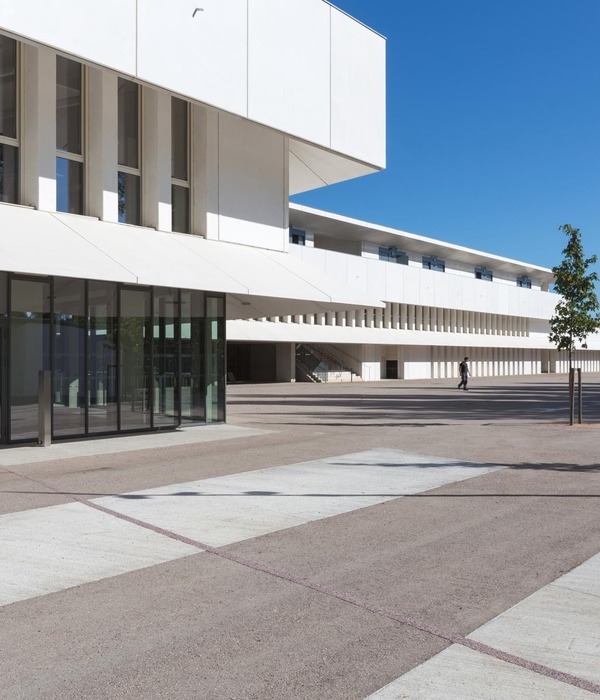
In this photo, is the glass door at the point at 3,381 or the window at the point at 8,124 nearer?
the glass door at the point at 3,381

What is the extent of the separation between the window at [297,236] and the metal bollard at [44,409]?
36.4m

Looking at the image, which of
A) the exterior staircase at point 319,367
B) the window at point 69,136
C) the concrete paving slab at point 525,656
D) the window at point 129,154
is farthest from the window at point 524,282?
the concrete paving slab at point 525,656

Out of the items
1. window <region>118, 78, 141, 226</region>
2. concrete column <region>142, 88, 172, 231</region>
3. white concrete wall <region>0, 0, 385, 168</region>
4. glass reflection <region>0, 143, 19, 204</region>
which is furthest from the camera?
concrete column <region>142, 88, 172, 231</region>

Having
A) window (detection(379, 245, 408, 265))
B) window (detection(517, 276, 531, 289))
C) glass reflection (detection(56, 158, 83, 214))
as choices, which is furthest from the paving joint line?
window (detection(517, 276, 531, 289))

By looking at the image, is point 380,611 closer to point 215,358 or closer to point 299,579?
point 299,579

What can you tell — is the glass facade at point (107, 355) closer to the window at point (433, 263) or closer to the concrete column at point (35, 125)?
the concrete column at point (35, 125)

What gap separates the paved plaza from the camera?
382 centimetres

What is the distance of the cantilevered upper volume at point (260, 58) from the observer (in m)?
12.8

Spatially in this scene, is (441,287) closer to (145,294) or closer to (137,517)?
Result: (145,294)

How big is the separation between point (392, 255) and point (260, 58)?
42.2 meters

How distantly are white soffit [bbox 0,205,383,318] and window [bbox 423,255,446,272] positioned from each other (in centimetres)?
4387

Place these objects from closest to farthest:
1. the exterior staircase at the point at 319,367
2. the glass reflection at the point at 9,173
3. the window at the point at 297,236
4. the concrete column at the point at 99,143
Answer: the glass reflection at the point at 9,173 → the concrete column at the point at 99,143 → the window at the point at 297,236 → the exterior staircase at the point at 319,367

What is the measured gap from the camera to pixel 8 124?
1357cm

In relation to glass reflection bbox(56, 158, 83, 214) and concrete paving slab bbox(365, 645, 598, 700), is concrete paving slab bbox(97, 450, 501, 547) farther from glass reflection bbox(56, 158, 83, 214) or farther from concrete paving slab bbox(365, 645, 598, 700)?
glass reflection bbox(56, 158, 83, 214)
